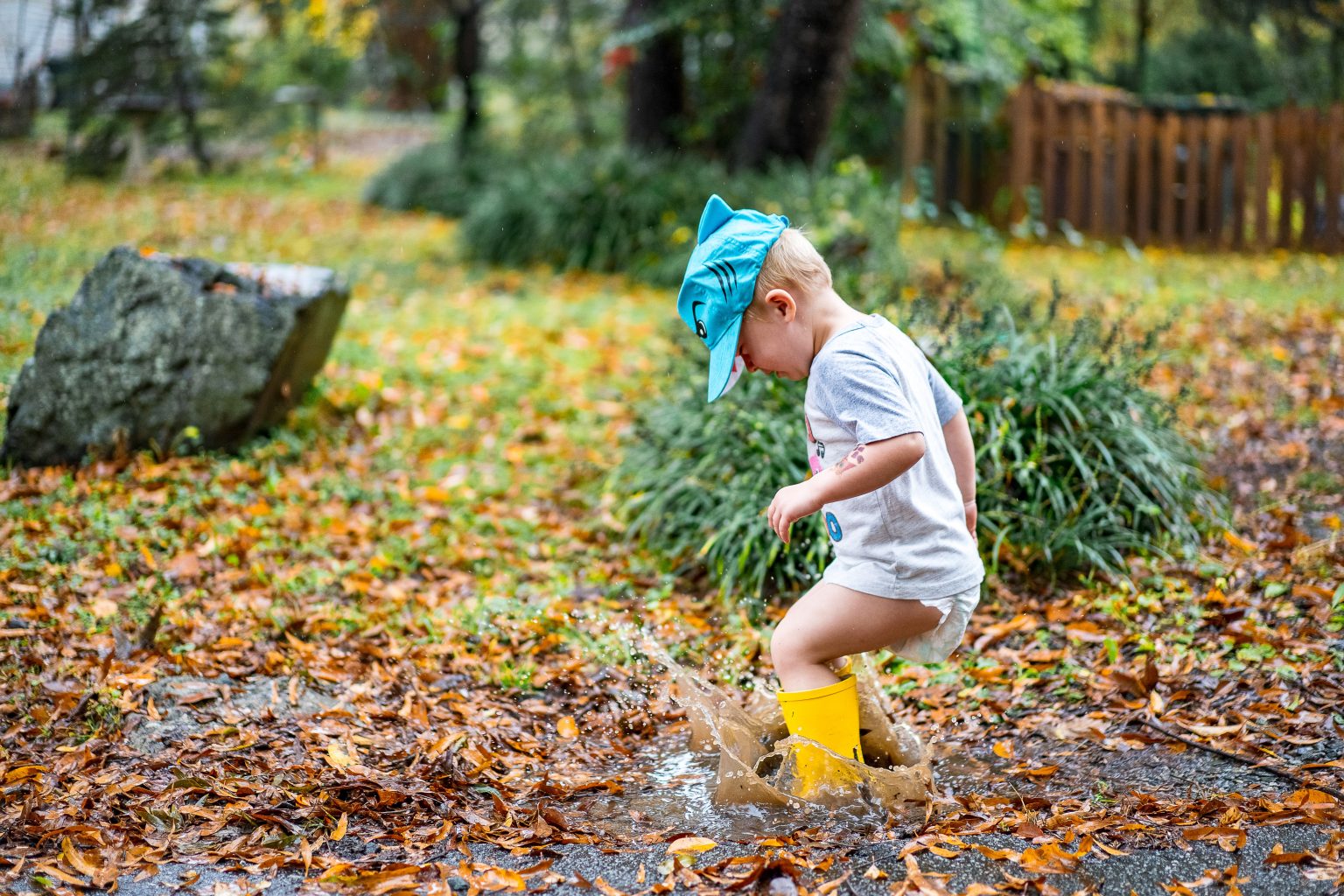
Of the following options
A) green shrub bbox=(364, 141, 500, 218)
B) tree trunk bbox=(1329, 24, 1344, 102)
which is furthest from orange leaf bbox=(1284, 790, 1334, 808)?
green shrub bbox=(364, 141, 500, 218)

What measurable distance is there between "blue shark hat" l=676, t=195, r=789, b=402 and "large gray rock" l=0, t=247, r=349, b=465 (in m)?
3.39

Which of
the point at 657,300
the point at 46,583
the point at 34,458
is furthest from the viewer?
the point at 657,300

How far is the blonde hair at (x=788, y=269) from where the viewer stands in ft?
8.89

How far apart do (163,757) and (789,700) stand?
67.9 inches

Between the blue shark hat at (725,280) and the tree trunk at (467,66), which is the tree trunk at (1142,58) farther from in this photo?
the blue shark hat at (725,280)

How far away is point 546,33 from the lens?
16797mm

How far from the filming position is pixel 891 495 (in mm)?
2699

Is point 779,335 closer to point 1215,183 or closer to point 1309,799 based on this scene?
point 1309,799

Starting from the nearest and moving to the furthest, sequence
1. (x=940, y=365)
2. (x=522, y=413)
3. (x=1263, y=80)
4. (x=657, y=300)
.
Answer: (x=940, y=365) < (x=522, y=413) < (x=657, y=300) < (x=1263, y=80)

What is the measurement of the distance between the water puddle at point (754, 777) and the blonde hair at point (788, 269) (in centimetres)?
113

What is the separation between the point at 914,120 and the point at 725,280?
36.1ft

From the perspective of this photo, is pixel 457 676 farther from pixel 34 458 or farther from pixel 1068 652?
pixel 34 458

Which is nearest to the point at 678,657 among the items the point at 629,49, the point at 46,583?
the point at 46,583

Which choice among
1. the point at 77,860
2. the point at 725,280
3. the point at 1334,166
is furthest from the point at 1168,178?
the point at 77,860
